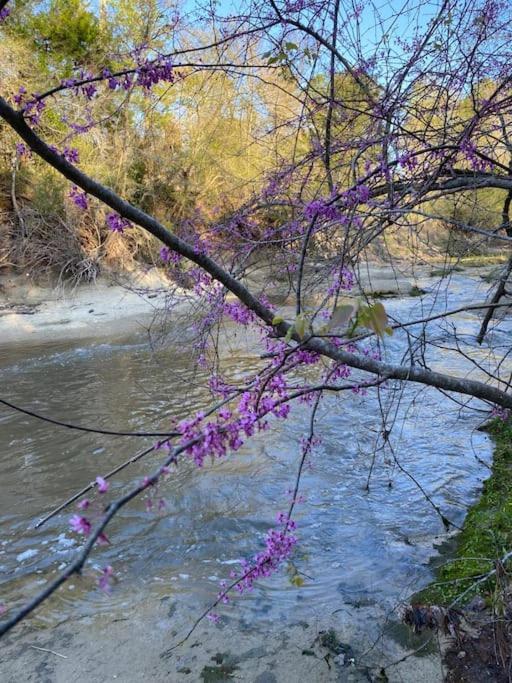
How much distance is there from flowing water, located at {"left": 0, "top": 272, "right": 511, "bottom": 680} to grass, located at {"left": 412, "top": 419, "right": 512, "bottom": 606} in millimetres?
143

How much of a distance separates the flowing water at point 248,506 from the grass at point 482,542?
5.6 inches

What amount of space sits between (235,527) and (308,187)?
2363 millimetres

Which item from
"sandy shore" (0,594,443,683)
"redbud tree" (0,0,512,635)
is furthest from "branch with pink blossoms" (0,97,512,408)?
"sandy shore" (0,594,443,683)

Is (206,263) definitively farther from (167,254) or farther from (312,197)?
(312,197)

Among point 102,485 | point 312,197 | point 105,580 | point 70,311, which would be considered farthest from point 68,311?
point 105,580

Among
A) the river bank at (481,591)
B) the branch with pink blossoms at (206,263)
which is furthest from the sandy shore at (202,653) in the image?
the branch with pink blossoms at (206,263)

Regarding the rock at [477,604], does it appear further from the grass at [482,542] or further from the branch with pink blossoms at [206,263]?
the branch with pink blossoms at [206,263]

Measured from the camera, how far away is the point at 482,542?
128 inches

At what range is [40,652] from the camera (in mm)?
2775

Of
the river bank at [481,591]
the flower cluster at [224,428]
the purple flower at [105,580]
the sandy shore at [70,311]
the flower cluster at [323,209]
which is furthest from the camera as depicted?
the sandy shore at [70,311]

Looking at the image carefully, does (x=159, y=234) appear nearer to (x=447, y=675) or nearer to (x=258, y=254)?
(x=258, y=254)

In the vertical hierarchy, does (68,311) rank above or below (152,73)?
below

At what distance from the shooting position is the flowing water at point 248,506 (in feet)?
10.4

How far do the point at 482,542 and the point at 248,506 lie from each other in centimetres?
170
